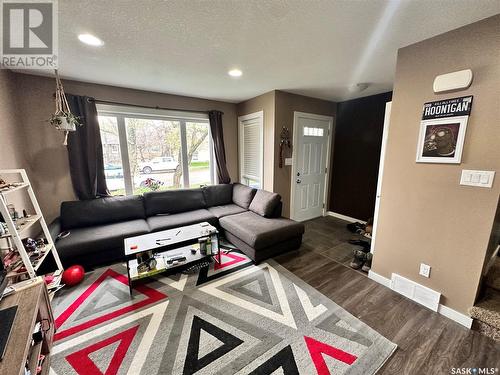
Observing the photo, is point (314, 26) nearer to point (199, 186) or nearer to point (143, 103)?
point (143, 103)

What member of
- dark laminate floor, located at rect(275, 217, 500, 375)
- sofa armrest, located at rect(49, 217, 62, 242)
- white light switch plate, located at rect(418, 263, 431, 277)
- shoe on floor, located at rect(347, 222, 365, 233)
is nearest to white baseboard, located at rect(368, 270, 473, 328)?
dark laminate floor, located at rect(275, 217, 500, 375)

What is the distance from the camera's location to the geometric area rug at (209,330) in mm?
1382

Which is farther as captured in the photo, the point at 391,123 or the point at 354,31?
the point at 391,123

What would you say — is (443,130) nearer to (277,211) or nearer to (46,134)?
(277,211)

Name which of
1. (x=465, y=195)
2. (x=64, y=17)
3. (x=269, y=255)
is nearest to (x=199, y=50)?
(x=64, y=17)

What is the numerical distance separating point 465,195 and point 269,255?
6.54 ft

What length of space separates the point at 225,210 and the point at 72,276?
6.78 ft

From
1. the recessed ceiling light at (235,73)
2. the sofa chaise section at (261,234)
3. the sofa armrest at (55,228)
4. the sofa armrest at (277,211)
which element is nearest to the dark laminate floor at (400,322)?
the sofa chaise section at (261,234)

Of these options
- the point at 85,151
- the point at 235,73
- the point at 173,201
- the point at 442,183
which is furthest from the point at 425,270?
the point at 85,151

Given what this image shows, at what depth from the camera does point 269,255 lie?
8.82 ft

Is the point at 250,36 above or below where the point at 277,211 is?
above

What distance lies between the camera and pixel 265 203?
313cm

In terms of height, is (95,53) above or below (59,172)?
above

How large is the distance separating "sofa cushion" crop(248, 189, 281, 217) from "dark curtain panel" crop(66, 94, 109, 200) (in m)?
2.39
